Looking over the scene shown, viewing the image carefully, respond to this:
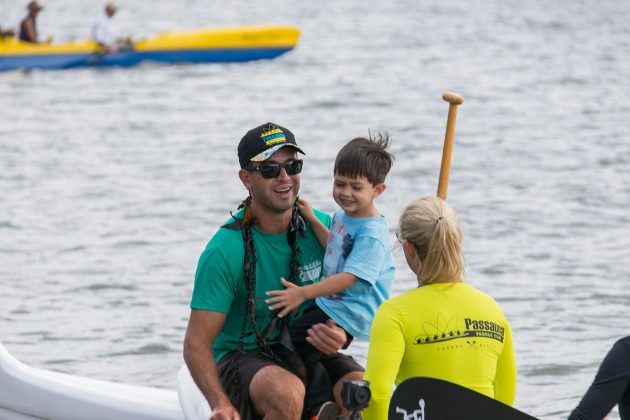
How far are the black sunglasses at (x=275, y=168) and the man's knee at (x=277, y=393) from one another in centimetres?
64

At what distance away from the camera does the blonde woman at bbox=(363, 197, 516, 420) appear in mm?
3338

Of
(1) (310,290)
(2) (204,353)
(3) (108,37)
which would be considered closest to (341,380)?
(1) (310,290)

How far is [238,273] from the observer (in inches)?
157

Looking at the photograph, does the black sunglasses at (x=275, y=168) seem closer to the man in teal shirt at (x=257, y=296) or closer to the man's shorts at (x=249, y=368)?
the man in teal shirt at (x=257, y=296)

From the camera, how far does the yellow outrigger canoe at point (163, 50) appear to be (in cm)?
2148

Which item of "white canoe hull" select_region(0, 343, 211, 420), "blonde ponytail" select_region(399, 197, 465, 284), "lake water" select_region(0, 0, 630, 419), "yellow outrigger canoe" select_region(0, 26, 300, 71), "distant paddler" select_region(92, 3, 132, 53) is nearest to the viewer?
"blonde ponytail" select_region(399, 197, 465, 284)

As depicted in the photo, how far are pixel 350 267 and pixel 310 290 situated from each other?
0.50 feet

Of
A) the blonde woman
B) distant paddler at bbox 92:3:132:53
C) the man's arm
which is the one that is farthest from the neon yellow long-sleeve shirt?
distant paddler at bbox 92:3:132:53

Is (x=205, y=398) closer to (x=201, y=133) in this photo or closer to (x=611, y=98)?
(x=201, y=133)

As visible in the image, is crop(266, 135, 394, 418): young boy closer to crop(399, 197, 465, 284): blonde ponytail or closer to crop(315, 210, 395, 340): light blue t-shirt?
crop(315, 210, 395, 340): light blue t-shirt

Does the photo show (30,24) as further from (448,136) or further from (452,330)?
(452,330)

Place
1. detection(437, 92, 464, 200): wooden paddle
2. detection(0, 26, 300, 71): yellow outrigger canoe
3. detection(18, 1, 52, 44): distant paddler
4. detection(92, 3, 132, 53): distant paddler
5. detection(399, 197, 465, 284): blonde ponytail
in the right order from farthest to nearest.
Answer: detection(0, 26, 300, 71): yellow outrigger canoe, detection(92, 3, 132, 53): distant paddler, detection(18, 1, 52, 44): distant paddler, detection(437, 92, 464, 200): wooden paddle, detection(399, 197, 465, 284): blonde ponytail

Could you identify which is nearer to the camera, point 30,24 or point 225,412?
point 225,412

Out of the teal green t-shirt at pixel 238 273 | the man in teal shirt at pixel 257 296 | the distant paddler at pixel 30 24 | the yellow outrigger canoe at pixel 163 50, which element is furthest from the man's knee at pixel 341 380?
the yellow outrigger canoe at pixel 163 50
